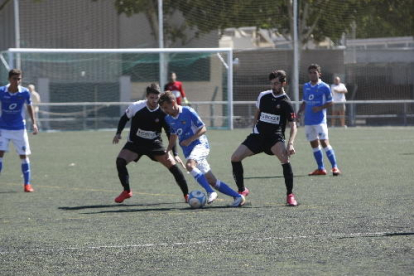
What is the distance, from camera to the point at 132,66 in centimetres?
3191

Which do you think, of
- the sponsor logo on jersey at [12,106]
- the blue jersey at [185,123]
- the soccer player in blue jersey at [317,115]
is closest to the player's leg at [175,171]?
the blue jersey at [185,123]

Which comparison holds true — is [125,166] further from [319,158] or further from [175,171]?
[319,158]

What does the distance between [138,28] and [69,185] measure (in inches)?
809

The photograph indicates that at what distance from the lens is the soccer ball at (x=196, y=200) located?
10.6 metres

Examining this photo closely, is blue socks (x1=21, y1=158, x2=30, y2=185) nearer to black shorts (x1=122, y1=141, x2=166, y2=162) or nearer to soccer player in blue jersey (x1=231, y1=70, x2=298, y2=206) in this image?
black shorts (x1=122, y1=141, x2=166, y2=162)

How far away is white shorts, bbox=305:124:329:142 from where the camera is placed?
15.0 meters

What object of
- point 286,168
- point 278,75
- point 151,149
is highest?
point 278,75

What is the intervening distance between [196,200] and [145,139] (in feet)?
4.35

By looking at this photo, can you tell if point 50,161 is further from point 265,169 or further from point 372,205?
point 372,205

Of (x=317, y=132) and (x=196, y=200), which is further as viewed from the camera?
(x=317, y=132)

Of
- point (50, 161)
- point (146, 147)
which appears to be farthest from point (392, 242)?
point (50, 161)

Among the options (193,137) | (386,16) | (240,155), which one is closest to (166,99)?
(193,137)

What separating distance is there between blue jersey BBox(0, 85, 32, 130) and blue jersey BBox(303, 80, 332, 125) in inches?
184

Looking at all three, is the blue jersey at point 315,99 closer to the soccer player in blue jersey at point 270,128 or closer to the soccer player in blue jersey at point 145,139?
the soccer player in blue jersey at point 270,128
